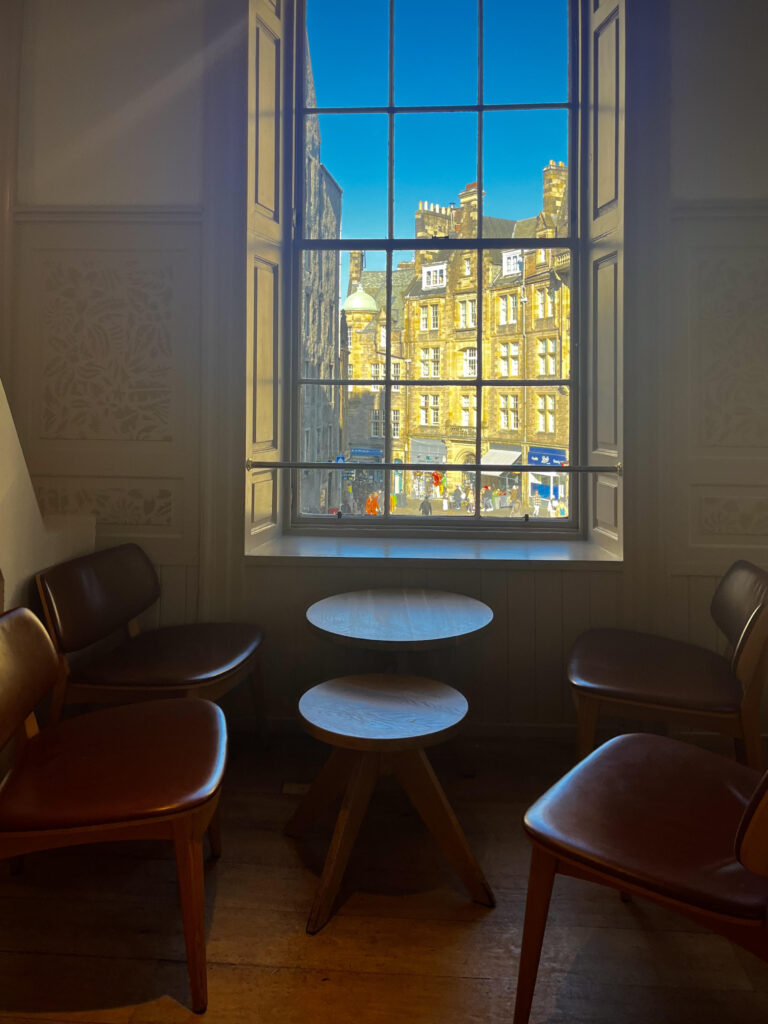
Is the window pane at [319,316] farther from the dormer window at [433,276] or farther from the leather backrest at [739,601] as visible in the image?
the leather backrest at [739,601]

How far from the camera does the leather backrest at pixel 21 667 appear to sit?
163 centimetres

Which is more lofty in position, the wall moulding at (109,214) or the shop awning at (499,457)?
the wall moulding at (109,214)

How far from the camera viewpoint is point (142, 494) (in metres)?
2.88

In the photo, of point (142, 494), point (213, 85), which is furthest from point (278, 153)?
point (142, 494)

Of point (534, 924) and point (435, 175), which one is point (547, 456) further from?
point (534, 924)

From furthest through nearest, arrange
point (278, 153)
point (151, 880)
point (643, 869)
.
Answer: point (278, 153), point (151, 880), point (643, 869)

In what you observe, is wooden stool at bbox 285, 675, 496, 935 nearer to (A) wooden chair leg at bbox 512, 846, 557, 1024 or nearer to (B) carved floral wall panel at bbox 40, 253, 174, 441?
(A) wooden chair leg at bbox 512, 846, 557, 1024

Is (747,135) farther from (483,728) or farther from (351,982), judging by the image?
(351,982)

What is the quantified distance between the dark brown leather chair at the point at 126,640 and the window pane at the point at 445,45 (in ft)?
7.85

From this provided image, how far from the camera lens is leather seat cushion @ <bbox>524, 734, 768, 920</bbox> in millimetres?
1239

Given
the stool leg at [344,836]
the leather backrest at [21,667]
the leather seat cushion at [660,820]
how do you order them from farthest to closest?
the stool leg at [344,836], the leather backrest at [21,667], the leather seat cushion at [660,820]

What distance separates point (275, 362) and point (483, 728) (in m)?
1.77

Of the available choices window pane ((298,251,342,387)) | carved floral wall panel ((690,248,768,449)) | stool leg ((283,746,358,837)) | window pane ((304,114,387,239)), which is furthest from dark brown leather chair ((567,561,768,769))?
window pane ((304,114,387,239))

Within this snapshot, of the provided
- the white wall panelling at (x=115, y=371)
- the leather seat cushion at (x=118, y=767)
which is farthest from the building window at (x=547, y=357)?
the leather seat cushion at (x=118, y=767)
